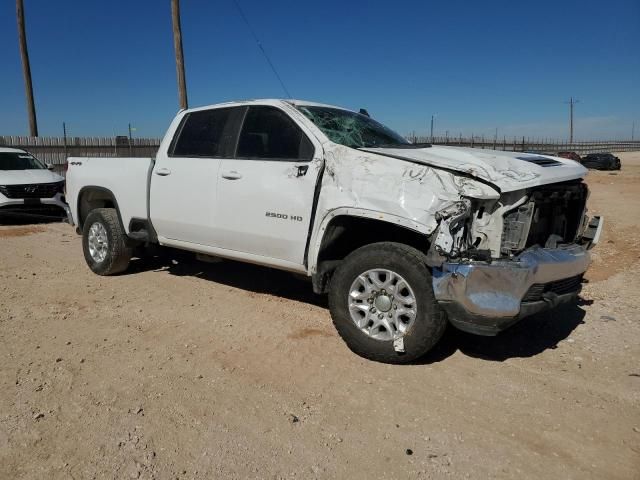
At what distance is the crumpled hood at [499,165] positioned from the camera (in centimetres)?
358

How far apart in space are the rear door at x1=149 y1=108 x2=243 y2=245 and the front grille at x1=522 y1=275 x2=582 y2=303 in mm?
2866

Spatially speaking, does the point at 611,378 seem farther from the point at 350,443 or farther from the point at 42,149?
the point at 42,149

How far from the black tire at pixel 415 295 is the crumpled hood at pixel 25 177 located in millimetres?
9614

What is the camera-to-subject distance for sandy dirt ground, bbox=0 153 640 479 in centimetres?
281

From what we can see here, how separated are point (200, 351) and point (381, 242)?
1650mm

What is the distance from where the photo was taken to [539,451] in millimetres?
2916

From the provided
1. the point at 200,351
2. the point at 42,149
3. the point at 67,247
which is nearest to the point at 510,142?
the point at 42,149

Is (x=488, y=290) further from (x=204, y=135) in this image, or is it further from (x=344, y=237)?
(x=204, y=135)

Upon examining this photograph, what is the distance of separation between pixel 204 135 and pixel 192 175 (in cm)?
44

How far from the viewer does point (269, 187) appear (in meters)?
4.56

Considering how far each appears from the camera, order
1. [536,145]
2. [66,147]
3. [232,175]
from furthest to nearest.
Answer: [536,145] < [66,147] < [232,175]

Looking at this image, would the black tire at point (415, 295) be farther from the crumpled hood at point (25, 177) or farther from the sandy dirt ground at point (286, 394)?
the crumpled hood at point (25, 177)

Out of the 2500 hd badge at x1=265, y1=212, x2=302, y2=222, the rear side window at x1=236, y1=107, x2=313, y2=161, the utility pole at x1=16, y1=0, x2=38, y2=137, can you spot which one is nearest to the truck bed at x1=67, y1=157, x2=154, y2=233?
the rear side window at x1=236, y1=107, x2=313, y2=161

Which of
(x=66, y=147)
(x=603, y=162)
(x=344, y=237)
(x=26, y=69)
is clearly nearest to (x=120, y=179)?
(x=344, y=237)
